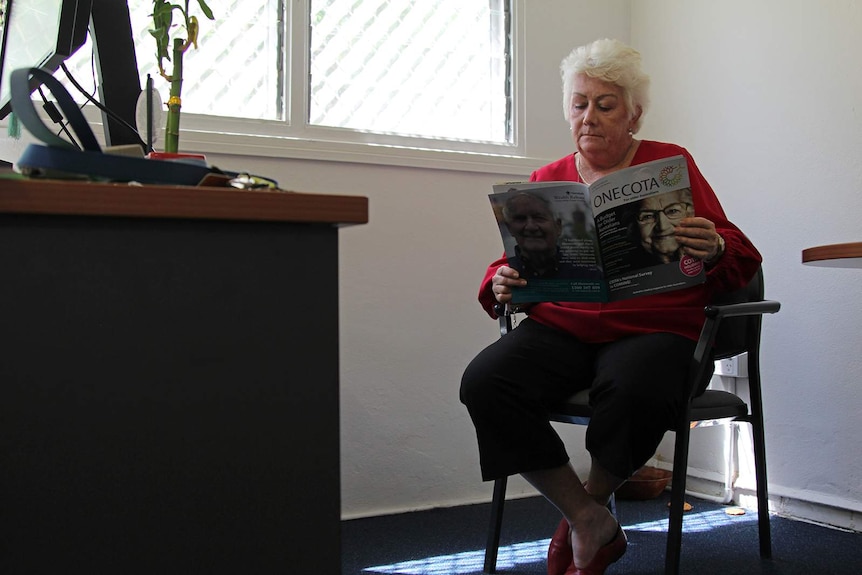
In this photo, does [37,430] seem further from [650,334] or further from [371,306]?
[371,306]

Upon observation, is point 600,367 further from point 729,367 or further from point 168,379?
point 168,379

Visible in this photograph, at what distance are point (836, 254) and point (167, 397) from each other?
1188mm

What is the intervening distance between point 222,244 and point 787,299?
2.12 metres

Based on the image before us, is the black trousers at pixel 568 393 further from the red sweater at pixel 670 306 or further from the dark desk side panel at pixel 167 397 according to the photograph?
the dark desk side panel at pixel 167 397

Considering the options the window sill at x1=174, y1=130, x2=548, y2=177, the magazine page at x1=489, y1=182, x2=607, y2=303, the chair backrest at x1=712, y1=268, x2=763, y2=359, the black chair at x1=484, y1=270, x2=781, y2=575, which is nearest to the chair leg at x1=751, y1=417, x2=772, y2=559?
the black chair at x1=484, y1=270, x2=781, y2=575

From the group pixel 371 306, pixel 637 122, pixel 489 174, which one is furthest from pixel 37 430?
pixel 489 174

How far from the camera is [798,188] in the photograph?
2.36m

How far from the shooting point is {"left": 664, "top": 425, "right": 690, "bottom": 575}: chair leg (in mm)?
1581

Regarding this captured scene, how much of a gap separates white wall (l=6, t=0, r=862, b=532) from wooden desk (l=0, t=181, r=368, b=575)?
171 centimetres

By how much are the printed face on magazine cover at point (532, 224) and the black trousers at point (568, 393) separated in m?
0.25

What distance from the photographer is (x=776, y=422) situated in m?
2.43

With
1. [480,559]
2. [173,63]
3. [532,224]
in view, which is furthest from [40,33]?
[480,559]

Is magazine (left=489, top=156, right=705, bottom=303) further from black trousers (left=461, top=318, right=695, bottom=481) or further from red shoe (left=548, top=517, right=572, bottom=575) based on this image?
red shoe (left=548, top=517, right=572, bottom=575)

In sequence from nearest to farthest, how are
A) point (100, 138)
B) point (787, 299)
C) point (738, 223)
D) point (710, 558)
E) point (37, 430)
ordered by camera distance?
point (37, 430) < point (710, 558) < point (100, 138) < point (787, 299) < point (738, 223)
